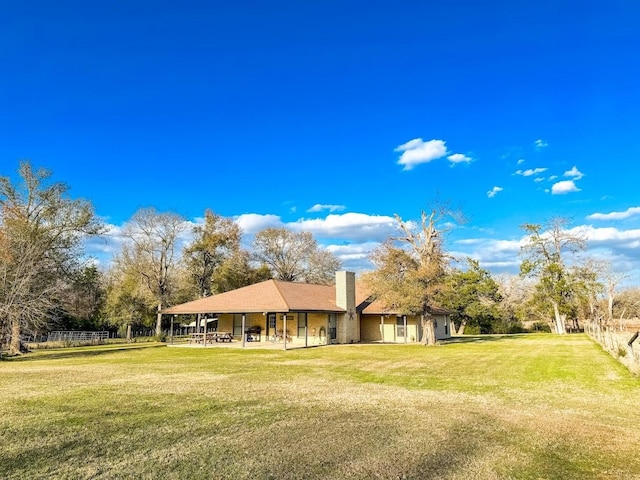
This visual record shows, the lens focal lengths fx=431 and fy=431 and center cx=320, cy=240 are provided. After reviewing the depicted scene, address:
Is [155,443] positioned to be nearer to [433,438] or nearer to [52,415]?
[52,415]

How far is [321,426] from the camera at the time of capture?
6551 millimetres

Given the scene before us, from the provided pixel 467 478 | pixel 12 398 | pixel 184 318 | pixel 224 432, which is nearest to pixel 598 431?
pixel 467 478

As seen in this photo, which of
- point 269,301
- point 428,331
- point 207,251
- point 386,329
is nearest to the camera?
point 269,301

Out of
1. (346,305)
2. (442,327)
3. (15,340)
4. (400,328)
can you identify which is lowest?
(442,327)

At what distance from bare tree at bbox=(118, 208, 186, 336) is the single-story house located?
10654 millimetres

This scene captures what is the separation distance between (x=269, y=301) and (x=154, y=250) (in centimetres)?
1858

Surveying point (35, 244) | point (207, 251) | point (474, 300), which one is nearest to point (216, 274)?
point (207, 251)

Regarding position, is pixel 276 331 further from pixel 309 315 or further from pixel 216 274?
pixel 216 274

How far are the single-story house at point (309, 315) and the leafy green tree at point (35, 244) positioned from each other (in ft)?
22.5

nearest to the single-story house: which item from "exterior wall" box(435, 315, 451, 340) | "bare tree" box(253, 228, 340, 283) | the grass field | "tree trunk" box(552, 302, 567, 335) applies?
"exterior wall" box(435, 315, 451, 340)

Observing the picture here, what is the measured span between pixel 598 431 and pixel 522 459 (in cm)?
208

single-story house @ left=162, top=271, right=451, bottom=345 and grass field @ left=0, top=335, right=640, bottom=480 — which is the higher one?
single-story house @ left=162, top=271, right=451, bottom=345

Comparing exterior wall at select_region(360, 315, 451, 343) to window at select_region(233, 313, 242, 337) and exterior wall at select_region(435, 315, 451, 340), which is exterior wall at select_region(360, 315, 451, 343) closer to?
exterior wall at select_region(435, 315, 451, 340)

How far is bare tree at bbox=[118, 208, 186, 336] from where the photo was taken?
3869cm
